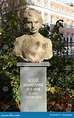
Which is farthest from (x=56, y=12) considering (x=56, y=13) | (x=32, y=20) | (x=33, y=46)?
(x=32, y=20)

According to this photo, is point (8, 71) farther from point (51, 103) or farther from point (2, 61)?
point (51, 103)

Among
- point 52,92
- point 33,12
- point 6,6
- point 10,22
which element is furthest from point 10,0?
point 33,12

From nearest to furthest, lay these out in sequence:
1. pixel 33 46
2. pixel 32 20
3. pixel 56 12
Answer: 1. pixel 32 20
2. pixel 33 46
3. pixel 56 12

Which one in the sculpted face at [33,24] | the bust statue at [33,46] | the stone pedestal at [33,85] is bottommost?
the stone pedestal at [33,85]

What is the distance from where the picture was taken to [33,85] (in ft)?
14.4

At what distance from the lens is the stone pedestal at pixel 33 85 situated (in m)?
4.36

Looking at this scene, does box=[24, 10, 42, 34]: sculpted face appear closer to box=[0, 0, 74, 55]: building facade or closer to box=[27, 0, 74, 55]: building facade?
box=[0, 0, 74, 55]: building facade

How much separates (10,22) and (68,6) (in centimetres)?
4523

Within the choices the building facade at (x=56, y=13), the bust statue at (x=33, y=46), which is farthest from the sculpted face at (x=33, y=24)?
the building facade at (x=56, y=13)

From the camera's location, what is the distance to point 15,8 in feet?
72.3

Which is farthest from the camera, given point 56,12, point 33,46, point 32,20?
point 56,12

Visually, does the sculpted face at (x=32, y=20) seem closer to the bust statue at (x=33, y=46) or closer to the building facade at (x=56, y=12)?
the bust statue at (x=33, y=46)

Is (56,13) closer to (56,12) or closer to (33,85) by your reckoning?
(56,12)

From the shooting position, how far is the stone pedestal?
436 centimetres
